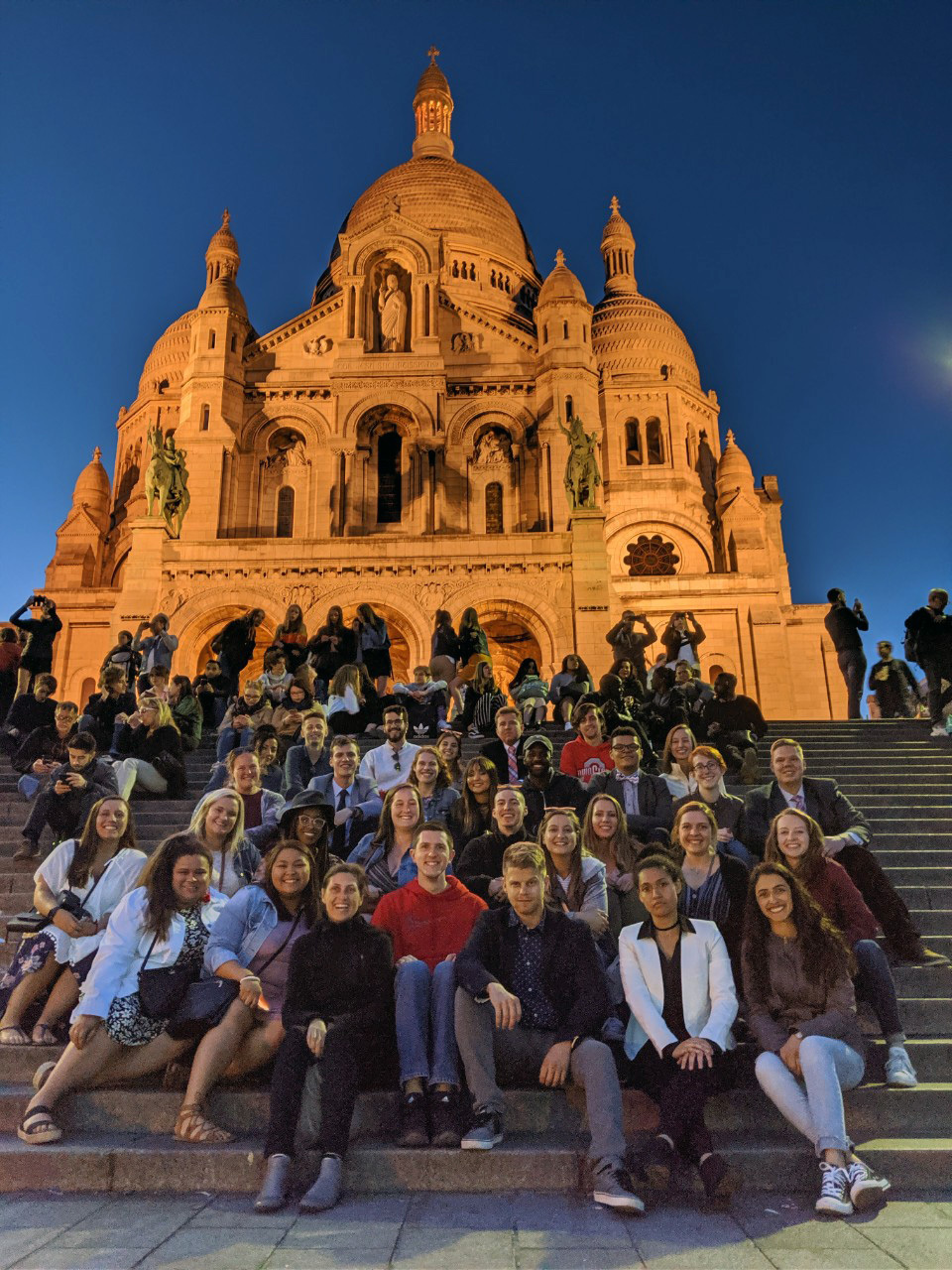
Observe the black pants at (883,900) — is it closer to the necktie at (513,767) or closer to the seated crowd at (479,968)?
the seated crowd at (479,968)

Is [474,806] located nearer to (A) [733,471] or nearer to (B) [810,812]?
(B) [810,812]

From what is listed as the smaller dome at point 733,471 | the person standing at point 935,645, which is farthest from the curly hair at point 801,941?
the smaller dome at point 733,471

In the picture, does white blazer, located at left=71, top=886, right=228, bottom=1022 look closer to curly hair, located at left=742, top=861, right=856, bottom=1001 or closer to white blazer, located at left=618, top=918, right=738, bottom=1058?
white blazer, located at left=618, top=918, right=738, bottom=1058

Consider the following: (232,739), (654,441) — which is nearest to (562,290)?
(654,441)

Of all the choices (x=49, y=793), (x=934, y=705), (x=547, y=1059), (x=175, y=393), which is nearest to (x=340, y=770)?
(x=49, y=793)

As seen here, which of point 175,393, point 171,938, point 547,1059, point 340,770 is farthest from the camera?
point 175,393

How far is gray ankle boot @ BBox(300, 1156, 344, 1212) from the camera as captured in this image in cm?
420

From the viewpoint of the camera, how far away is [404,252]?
97.6 feet

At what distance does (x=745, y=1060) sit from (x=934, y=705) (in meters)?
9.77

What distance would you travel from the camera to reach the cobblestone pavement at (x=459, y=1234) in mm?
3703

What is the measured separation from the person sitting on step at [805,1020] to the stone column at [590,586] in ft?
58.0

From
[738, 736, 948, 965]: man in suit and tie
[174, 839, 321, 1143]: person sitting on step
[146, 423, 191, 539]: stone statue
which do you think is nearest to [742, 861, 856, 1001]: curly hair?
[738, 736, 948, 965]: man in suit and tie

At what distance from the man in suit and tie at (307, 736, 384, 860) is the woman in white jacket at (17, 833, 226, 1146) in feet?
6.45

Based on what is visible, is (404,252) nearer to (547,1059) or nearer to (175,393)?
(175,393)
